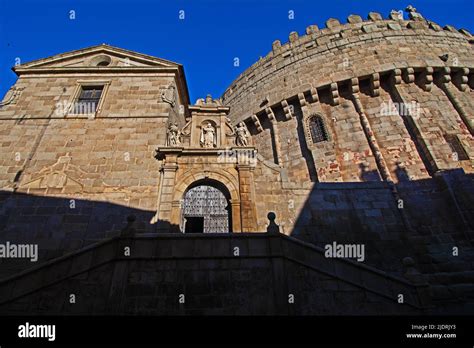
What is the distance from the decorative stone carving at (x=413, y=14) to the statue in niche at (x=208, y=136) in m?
17.6

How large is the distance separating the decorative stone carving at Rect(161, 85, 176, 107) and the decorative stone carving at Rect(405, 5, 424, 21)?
58.7 ft

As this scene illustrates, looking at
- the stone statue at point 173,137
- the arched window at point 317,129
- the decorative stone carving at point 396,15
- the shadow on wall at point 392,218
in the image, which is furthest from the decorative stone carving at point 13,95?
the decorative stone carving at point 396,15

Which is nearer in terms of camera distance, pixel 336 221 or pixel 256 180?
pixel 336 221

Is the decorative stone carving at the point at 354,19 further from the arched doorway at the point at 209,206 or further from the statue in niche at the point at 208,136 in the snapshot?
the arched doorway at the point at 209,206

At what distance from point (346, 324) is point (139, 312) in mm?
4092

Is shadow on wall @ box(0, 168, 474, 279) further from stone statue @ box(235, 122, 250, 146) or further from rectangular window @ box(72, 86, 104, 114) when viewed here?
rectangular window @ box(72, 86, 104, 114)

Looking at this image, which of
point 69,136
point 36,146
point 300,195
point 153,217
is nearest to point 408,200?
point 300,195

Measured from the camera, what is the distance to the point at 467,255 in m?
9.15

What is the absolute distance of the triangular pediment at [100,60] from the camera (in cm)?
1362

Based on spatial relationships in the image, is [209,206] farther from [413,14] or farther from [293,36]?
[413,14]

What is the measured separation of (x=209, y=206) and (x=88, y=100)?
849cm

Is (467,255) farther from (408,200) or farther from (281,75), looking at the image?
(281,75)

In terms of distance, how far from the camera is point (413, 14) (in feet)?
60.2

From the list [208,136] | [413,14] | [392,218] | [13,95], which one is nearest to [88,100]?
[13,95]
